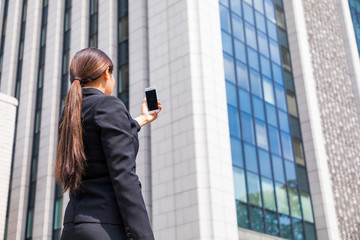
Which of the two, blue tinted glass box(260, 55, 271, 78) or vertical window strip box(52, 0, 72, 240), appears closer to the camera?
vertical window strip box(52, 0, 72, 240)

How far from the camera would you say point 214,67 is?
2095 centimetres

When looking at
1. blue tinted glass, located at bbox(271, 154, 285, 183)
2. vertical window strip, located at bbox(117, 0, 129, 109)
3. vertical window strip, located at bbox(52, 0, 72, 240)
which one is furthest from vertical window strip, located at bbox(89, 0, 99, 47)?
blue tinted glass, located at bbox(271, 154, 285, 183)

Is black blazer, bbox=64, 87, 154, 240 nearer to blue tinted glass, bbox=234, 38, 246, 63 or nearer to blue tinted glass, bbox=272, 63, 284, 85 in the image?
blue tinted glass, bbox=234, 38, 246, 63

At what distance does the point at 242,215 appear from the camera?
19.9 m

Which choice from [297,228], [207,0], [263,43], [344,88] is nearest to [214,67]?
[207,0]

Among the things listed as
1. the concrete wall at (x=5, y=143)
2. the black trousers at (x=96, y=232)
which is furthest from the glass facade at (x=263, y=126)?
the black trousers at (x=96, y=232)

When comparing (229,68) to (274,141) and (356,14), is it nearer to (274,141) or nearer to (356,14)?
(274,141)

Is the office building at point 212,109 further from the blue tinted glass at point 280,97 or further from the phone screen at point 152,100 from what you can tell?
the phone screen at point 152,100

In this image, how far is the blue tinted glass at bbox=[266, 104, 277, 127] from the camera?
77.6 feet

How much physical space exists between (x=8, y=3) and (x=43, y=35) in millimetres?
5856

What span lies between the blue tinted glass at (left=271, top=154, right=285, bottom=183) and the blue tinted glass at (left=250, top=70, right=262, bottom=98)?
3.08 m

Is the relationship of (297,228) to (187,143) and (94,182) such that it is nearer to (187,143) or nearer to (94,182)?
(187,143)

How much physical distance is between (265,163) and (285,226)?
286 centimetres

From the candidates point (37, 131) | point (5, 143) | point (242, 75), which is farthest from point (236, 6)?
point (5, 143)
